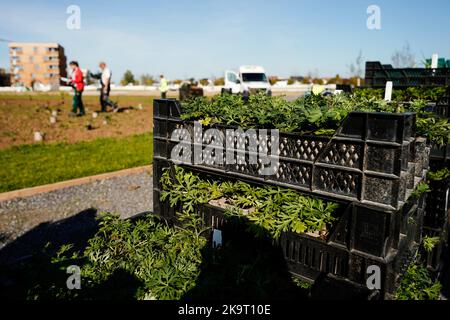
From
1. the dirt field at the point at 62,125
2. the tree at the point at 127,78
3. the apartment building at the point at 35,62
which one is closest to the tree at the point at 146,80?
the tree at the point at 127,78

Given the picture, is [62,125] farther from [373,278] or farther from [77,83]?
[373,278]

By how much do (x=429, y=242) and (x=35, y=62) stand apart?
Answer: 11545 centimetres

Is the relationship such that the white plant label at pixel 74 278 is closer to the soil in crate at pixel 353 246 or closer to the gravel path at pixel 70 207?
the soil in crate at pixel 353 246

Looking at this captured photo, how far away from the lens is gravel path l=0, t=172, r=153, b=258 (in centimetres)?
498

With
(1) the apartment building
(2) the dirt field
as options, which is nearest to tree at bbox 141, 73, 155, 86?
(1) the apartment building

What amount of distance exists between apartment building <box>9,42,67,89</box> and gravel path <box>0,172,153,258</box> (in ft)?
344

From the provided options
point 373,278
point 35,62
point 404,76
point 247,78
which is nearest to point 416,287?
point 373,278

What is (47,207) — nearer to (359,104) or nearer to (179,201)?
(179,201)

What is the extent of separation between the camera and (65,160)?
27.2ft

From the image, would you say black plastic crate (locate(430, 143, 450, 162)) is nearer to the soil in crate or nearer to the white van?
the soil in crate

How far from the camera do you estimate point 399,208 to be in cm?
196

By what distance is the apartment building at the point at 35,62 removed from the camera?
100 meters

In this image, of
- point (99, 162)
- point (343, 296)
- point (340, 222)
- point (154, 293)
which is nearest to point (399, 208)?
point (340, 222)
